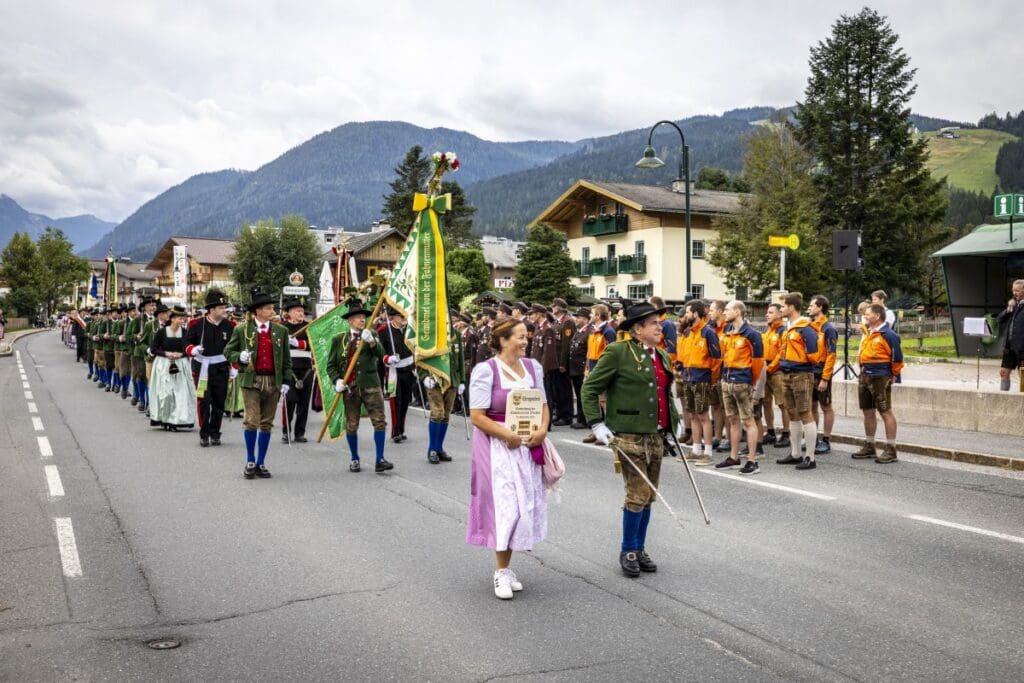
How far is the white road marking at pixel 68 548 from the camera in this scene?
21.1 feet

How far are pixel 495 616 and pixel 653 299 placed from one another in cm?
553

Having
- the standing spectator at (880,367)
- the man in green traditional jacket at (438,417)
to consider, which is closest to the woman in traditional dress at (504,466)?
the man in green traditional jacket at (438,417)

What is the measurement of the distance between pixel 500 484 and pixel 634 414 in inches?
44.4

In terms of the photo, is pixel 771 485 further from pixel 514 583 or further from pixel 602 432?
pixel 514 583

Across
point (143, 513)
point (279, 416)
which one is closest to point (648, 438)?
point (143, 513)

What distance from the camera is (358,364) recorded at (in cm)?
1105

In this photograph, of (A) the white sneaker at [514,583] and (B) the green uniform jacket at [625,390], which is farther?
(B) the green uniform jacket at [625,390]

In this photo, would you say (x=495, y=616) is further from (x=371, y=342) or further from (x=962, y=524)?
(x=371, y=342)

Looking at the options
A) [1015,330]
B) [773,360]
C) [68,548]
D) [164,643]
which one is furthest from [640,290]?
[164,643]

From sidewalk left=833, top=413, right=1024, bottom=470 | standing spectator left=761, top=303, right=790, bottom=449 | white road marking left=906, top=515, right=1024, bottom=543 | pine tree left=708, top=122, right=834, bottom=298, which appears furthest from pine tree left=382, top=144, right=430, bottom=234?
white road marking left=906, top=515, right=1024, bottom=543

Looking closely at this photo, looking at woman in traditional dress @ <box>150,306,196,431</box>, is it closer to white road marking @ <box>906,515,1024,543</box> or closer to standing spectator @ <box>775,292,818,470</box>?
standing spectator @ <box>775,292,818,470</box>

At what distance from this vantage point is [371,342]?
11031 mm

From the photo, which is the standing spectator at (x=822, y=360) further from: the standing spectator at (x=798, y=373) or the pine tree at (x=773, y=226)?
the pine tree at (x=773, y=226)

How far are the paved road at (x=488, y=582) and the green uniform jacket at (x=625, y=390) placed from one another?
3.44 ft
